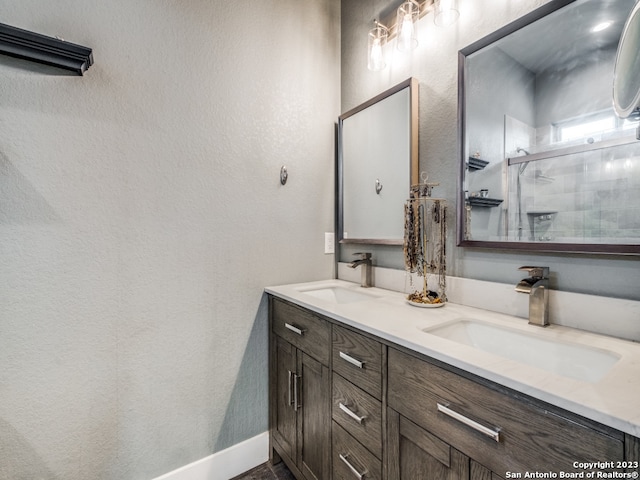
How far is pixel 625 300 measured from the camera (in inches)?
33.9

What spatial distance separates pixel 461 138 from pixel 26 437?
202 centimetres

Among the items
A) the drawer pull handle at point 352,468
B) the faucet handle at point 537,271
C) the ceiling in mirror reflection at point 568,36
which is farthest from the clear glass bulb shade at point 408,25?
the drawer pull handle at point 352,468

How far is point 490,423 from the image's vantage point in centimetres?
65

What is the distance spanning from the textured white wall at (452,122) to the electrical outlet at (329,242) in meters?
0.29

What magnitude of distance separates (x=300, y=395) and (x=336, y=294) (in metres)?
0.60

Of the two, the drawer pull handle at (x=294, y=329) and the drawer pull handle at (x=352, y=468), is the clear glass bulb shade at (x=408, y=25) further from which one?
the drawer pull handle at (x=352, y=468)

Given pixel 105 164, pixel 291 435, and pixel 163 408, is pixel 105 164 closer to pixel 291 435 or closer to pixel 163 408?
pixel 163 408

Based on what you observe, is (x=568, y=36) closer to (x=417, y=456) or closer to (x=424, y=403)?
(x=424, y=403)

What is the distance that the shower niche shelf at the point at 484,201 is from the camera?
1.16 metres

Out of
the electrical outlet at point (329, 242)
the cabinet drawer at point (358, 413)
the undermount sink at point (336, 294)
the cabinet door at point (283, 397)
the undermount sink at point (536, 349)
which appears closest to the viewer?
the undermount sink at point (536, 349)

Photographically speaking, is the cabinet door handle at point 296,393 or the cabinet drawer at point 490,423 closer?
the cabinet drawer at point 490,423

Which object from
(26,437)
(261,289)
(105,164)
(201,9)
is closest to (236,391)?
(261,289)

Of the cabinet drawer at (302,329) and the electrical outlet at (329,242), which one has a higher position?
the electrical outlet at (329,242)

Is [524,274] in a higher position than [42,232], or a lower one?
lower
